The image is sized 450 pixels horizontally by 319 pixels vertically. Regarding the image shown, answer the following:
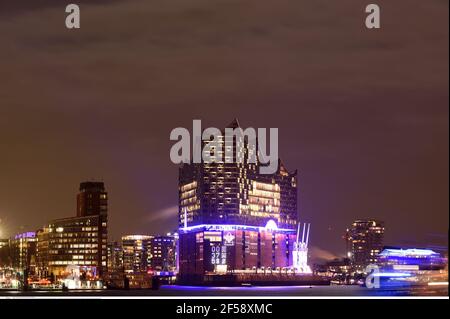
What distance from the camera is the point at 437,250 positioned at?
6988 cm

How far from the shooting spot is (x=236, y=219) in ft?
378

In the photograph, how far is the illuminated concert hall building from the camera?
372ft

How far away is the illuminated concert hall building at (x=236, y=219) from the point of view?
113375 millimetres
